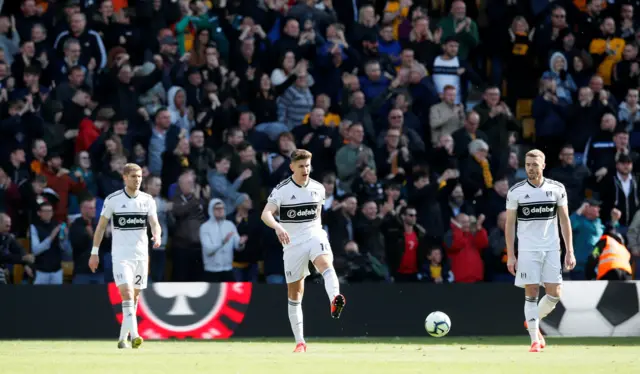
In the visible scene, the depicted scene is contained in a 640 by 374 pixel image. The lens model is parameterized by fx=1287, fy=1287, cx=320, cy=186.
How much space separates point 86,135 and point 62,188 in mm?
1252

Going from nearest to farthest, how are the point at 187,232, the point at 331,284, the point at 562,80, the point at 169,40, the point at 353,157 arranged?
the point at 331,284, the point at 187,232, the point at 353,157, the point at 169,40, the point at 562,80

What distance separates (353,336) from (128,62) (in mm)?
6823

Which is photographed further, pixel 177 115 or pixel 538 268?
pixel 177 115

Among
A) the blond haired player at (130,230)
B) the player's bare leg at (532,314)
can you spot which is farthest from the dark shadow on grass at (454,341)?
the player's bare leg at (532,314)

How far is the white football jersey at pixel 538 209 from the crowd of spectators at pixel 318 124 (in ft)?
19.2

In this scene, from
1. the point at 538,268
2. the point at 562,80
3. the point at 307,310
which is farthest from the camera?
the point at 562,80

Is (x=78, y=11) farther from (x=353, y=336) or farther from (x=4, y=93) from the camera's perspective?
(x=353, y=336)

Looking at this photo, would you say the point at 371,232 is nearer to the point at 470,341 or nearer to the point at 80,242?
the point at 470,341

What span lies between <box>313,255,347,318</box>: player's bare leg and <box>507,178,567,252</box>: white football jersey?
2298mm

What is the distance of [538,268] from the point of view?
15.1 metres

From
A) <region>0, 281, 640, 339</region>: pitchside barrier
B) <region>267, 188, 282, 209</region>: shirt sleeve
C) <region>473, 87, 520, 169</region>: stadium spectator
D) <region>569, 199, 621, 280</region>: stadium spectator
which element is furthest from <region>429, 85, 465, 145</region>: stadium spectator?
<region>267, 188, 282, 209</region>: shirt sleeve

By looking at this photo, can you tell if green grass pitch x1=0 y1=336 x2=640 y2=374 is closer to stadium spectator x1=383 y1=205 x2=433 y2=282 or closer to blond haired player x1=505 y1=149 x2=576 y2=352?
blond haired player x1=505 y1=149 x2=576 y2=352

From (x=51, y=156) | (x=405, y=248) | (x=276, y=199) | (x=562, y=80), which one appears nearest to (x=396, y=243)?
(x=405, y=248)

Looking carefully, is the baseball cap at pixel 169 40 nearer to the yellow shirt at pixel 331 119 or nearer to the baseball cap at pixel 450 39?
the yellow shirt at pixel 331 119
